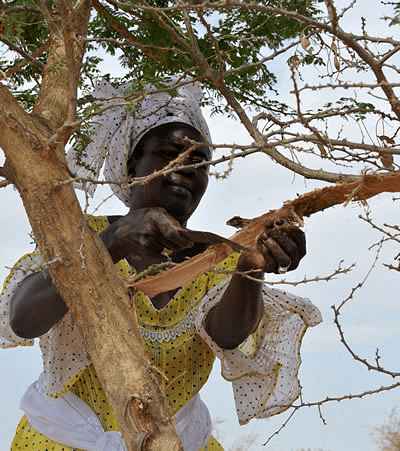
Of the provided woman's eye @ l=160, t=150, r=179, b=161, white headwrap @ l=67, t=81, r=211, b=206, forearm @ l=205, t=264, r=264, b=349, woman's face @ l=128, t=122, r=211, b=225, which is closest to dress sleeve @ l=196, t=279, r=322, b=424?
forearm @ l=205, t=264, r=264, b=349

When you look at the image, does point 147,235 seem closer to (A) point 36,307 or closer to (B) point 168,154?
(A) point 36,307

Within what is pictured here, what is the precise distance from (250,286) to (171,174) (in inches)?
20.3

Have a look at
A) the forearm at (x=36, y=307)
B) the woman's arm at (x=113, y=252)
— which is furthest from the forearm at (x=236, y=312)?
the forearm at (x=36, y=307)

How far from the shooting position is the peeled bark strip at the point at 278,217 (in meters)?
1.84

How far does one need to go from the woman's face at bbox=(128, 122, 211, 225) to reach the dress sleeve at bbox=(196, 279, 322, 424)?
336mm

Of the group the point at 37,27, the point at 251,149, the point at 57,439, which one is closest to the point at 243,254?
the point at 251,149

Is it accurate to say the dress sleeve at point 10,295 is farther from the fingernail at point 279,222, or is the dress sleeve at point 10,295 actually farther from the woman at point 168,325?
the fingernail at point 279,222

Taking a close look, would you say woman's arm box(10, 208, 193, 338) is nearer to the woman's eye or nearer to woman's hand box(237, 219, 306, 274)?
woman's hand box(237, 219, 306, 274)

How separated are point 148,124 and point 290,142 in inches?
32.7

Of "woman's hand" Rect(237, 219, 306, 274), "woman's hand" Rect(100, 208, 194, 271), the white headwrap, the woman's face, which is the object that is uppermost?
the white headwrap

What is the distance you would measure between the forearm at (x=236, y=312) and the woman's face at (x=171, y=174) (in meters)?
0.37

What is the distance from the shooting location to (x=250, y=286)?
77.8 inches

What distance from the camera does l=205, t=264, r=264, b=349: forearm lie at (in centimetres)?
199

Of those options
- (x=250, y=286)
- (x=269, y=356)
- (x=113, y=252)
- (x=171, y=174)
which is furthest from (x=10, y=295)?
(x=269, y=356)
